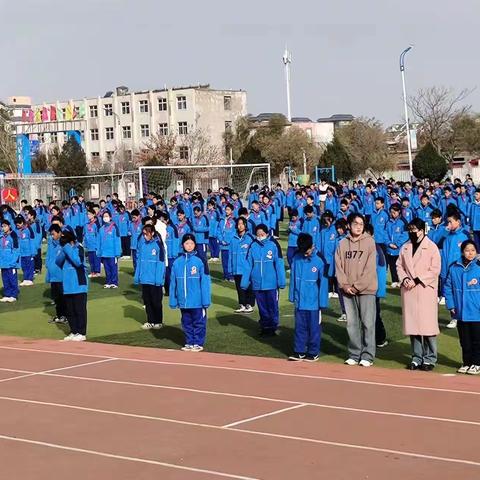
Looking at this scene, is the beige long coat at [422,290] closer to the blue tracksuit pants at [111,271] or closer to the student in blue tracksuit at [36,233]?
the blue tracksuit pants at [111,271]

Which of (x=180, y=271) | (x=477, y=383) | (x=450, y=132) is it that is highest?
(x=450, y=132)

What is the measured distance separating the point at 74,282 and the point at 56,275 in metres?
1.54

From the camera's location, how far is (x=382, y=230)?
18609mm

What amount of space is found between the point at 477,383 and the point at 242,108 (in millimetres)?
78425

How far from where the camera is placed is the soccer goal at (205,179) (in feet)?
128

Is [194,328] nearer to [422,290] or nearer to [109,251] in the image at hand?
[422,290]

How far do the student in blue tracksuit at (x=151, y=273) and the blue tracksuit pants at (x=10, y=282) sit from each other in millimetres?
4877

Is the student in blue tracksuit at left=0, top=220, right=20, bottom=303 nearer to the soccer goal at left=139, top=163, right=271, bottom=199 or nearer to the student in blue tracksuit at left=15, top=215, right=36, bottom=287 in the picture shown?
the student in blue tracksuit at left=15, top=215, right=36, bottom=287

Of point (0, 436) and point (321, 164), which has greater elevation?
point (321, 164)

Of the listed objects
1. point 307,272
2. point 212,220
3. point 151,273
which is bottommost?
point 151,273

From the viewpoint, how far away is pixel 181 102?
276ft

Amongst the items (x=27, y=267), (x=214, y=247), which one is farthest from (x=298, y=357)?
(x=214, y=247)

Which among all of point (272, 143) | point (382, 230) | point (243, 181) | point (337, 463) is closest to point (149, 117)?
point (272, 143)

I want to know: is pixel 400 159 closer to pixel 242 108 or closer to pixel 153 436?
pixel 242 108
